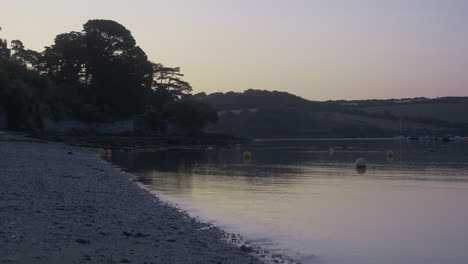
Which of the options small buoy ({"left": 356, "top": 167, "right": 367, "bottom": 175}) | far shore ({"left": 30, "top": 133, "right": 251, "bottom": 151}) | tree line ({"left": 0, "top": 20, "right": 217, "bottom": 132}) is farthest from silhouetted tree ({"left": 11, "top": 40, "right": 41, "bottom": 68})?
small buoy ({"left": 356, "top": 167, "right": 367, "bottom": 175})

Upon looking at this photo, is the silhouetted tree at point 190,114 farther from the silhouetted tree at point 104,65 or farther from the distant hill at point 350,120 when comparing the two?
the distant hill at point 350,120

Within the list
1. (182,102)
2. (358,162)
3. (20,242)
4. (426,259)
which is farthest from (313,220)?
(182,102)

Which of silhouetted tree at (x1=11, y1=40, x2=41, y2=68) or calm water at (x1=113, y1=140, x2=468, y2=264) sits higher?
silhouetted tree at (x1=11, y1=40, x2=41, y2=68)

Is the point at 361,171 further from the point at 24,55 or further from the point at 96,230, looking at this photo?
the point at 24,55

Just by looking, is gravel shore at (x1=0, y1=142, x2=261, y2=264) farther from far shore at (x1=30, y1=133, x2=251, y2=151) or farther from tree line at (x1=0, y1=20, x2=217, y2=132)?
tree line at (x1=0, y1=20, x2=217, y2=132)

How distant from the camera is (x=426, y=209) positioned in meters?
18.4

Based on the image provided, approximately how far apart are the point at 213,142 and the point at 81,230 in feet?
264

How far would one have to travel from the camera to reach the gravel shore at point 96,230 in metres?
9.06

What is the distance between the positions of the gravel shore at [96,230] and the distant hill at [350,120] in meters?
147

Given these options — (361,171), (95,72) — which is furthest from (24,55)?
(361,171)

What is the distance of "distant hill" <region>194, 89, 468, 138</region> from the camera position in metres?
169

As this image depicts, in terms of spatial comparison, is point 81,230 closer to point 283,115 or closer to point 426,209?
point 426,209

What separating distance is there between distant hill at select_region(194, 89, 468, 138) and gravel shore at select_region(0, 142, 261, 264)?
147m

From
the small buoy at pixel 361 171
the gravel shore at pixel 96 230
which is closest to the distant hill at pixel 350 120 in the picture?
the small buoy at pixel 361 171
